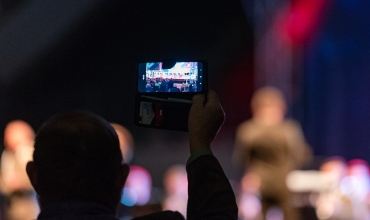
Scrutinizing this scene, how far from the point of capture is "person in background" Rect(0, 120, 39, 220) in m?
4.71

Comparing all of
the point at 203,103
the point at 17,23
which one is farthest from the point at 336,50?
the point at 203,103

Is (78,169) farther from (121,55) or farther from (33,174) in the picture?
(121,55)

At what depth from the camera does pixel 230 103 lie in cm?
938

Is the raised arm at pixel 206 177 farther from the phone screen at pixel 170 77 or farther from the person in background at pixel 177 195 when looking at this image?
the person in background at pixel 177 195

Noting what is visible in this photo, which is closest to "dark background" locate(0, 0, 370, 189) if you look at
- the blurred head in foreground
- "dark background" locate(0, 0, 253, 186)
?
"dark background" locate(0, 0, 253, 186)

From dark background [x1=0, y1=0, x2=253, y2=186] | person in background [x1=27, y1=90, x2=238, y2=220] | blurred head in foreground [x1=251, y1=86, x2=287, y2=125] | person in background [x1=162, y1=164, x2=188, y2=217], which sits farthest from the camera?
dark background [x1=0, y1=0, x2=253, y2=186]

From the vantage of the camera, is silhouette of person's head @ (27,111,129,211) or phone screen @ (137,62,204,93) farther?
phone screen @ (137,62,204,93)

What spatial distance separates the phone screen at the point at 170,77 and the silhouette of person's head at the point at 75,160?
0.27 meters

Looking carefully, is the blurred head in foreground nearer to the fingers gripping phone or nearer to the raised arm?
the fingers gripping phone

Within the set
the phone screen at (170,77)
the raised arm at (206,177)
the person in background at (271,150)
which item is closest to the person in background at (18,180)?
the person in background at (271,150)

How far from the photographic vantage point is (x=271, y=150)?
480cm

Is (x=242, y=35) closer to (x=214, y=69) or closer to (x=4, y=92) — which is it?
(x=214, y=69)

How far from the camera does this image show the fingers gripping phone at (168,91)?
1.24 metres

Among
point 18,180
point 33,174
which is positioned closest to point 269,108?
point 18,180
